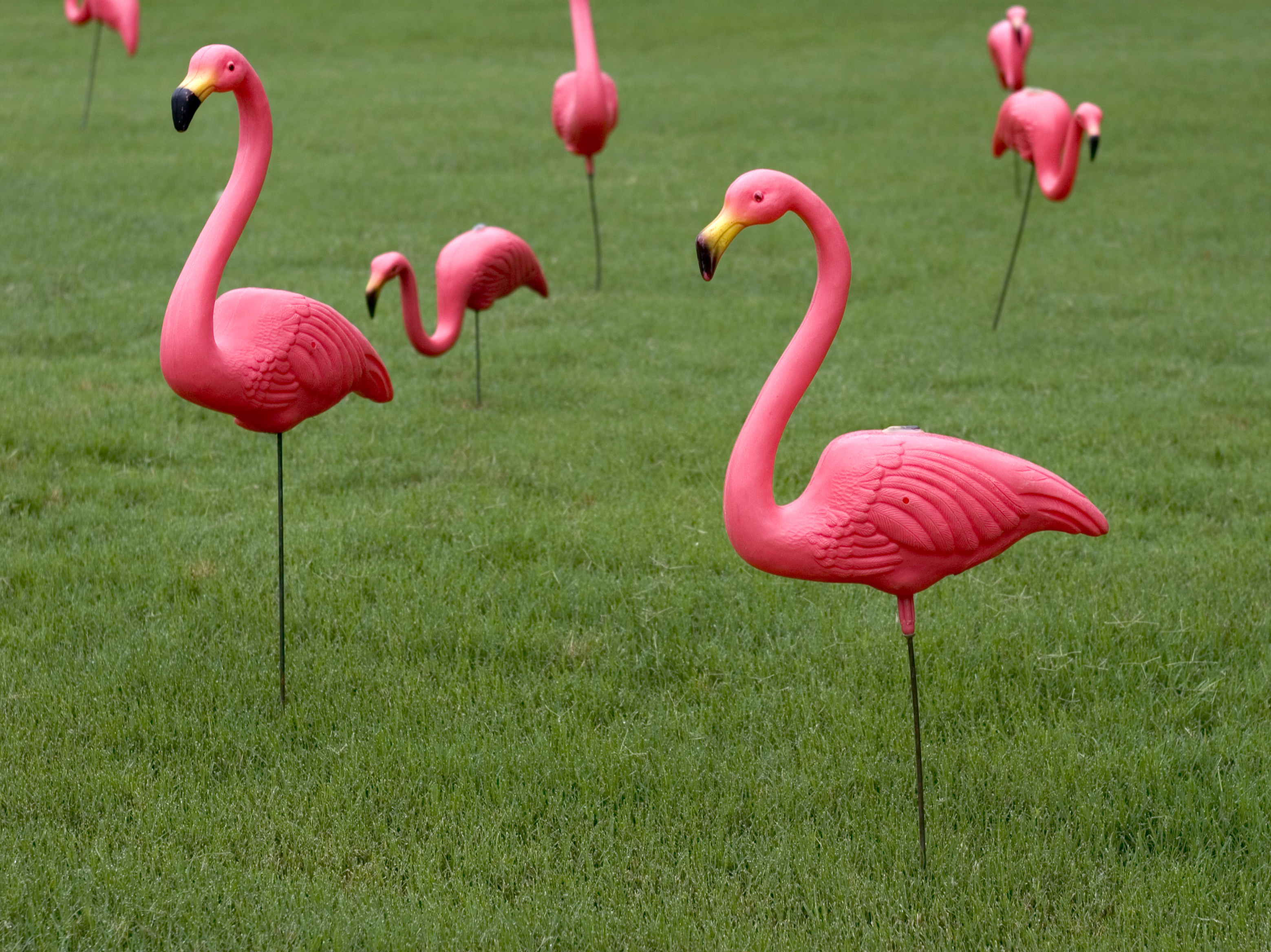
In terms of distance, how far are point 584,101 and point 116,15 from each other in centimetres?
653

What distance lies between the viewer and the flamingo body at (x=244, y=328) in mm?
3598

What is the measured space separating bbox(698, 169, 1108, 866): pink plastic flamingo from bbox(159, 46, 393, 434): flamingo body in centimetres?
156

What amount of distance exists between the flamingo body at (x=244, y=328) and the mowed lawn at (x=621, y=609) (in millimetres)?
1061

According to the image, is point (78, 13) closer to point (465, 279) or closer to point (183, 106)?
point (465, 279)

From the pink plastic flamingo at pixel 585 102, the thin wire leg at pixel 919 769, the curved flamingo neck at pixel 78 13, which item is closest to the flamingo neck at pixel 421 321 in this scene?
the pink plastic flamingo at pixel 585 102

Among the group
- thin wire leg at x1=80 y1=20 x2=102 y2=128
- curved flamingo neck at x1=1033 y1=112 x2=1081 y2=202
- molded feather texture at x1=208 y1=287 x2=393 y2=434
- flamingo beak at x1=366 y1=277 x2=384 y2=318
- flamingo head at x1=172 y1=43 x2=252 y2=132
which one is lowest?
molded feather texture at x1=208 y1=287 x2=393 y2=434

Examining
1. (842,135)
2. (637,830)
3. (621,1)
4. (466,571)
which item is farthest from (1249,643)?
(621,1)

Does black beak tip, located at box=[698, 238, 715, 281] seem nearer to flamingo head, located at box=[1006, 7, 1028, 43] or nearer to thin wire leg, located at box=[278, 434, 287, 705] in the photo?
thin wire leg, located at box=[278, 434, 287, 705]

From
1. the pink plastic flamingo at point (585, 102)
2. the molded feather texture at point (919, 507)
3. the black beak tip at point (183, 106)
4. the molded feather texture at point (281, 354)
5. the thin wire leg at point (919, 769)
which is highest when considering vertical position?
the pink plastic flamingo at point (585, 102)

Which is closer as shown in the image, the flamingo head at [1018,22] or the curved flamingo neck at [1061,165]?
the curved flamingo neck at [1061,165]

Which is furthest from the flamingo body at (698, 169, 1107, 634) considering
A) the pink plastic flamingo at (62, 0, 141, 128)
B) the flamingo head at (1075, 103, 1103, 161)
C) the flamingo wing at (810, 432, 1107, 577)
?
the pink plastic flamingo at (62, 0, 141, 128)

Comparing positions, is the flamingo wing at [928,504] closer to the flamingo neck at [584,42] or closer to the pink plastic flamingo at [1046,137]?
the pink plastic flamingo at [1046,137]

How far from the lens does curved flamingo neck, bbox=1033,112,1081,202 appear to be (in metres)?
7.36

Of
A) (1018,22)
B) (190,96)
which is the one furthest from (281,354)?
(1018,22)
